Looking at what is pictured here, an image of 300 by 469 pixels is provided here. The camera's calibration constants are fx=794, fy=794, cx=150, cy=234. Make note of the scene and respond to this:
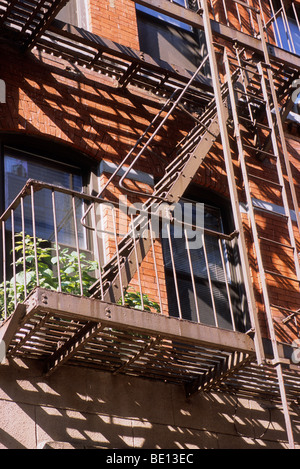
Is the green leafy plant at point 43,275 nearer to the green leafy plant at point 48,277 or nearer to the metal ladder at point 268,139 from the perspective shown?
the green leafy plant at point 48,277

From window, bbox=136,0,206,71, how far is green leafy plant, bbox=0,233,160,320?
4233mm

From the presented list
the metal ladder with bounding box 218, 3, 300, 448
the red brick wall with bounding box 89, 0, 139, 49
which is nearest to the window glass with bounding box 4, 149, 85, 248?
the metal ladder with bounding box 218, 3, 300, 448

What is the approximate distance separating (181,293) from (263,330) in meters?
1.11

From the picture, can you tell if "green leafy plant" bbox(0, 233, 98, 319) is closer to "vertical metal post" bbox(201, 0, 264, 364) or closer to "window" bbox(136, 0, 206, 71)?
"vertical metal post" bbox(201, 0, 264, 364)

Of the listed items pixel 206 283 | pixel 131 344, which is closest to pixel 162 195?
pixel 206 283

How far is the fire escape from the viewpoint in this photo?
7285 mm

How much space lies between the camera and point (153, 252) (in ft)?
26.0

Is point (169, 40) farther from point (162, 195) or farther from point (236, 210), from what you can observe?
point (236, 210)

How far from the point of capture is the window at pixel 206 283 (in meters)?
9.82

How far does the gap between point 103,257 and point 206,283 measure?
156 cm

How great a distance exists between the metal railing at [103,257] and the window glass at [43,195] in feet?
0.04

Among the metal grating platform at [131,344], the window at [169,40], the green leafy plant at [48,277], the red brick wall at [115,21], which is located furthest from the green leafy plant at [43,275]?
the window at [169,40]
